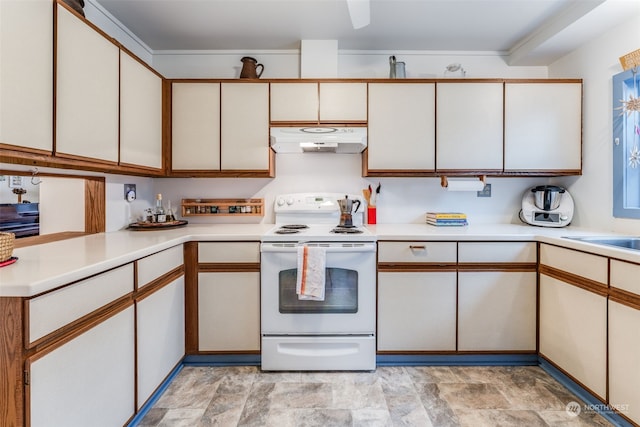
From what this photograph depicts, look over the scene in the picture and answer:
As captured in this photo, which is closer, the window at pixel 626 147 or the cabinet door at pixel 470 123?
the window at pixel 626 147

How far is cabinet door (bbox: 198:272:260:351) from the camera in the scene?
213 centimetres

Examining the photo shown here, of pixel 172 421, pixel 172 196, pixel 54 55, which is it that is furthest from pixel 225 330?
pixel 54 55

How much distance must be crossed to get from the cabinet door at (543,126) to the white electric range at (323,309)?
4.68 feet

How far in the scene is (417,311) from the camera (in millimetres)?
2143

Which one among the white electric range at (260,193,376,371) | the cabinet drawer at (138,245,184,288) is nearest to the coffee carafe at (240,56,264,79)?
the white electric range at (260,193,376,371)

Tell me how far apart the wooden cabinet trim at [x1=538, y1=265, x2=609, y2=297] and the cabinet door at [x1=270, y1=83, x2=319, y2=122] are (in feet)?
6.14

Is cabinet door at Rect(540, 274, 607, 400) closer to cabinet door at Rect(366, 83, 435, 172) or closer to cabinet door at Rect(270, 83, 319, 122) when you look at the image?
cabinet door at Rect(366, 83, 435, 172)

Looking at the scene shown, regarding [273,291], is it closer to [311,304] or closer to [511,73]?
[311,304]

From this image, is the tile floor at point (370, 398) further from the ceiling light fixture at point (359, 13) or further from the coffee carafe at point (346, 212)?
the ceiling light fixture at point (359, 13)

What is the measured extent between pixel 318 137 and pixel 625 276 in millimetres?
1847

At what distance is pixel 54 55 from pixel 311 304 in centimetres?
183

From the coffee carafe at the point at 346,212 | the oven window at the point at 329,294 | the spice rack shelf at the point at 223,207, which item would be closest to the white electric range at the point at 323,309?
the oven window at the point at 329,294

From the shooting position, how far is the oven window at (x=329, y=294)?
2100mm

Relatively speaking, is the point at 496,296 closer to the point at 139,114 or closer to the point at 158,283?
the point at 158,283
